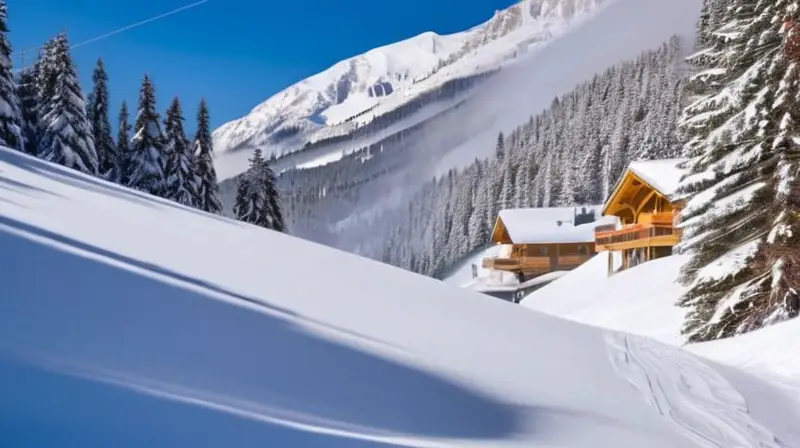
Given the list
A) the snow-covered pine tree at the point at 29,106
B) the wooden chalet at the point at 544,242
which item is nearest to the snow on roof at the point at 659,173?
the wooden chalet at the point at 544,242

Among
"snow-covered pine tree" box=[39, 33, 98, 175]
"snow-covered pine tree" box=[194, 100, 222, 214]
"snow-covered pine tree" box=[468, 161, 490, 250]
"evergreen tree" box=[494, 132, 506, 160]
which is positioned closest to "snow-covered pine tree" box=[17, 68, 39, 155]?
"snow-covered pine tree" box=[39, 33, 98, 175]

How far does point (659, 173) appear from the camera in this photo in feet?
100

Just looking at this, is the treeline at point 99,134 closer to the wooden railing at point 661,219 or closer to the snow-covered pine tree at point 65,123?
the snow-covered pine tree at point 65,123

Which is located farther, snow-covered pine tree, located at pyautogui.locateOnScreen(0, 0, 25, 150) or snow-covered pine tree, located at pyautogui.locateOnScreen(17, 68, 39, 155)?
snow-covered pine tree, located at pyautogui.locateOnScreen(17, 68, 39, 155)

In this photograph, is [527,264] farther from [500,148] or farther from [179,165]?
[500,148]

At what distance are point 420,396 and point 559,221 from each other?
56.3 meters

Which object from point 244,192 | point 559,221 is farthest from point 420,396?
point 559,221

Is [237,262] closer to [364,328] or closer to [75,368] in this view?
[364,328]

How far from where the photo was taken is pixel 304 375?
186 inches

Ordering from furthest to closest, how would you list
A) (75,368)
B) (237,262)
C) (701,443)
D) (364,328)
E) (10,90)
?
(10,90)
(237,262)
(364,328)
(701,443)
(75,368)

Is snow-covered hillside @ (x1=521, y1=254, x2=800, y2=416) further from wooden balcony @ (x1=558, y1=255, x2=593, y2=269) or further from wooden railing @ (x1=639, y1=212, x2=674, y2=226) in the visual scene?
wooden balcony @ (x1=558, y1=255, x2=593, y2=269)

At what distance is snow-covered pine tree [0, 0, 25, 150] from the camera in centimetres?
2720

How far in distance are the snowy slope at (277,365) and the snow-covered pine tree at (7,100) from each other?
69.8 ft

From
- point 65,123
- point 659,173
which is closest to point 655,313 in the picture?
point 659,173
